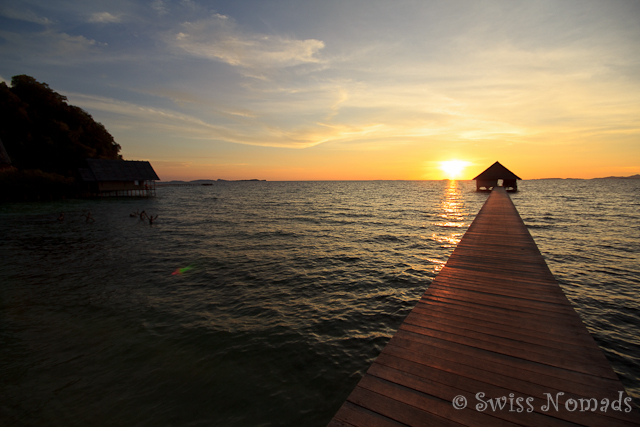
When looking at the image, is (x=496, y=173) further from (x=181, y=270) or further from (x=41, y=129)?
(x=41, y=129)

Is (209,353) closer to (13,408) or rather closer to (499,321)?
(13,408)

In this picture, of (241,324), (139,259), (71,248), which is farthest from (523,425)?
(71,248)

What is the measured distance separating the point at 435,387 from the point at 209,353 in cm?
542

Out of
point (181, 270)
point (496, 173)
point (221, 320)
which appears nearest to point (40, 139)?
point (181, 270)

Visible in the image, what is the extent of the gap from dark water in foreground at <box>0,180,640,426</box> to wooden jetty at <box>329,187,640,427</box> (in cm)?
211

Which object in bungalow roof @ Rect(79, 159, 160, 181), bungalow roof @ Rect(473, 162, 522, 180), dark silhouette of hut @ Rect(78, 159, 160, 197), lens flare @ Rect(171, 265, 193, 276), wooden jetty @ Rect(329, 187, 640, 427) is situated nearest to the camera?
wooden jetty @ Rect(329, 187, 640, 427)

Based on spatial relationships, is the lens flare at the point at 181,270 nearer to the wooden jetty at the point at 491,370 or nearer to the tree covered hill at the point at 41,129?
the wooden jetty at the point at 491,370

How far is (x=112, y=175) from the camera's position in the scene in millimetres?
50281

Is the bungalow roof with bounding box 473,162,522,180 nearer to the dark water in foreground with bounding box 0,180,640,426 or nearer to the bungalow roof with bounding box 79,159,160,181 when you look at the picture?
the dark water in foreground with bounding box 0,180,640,426

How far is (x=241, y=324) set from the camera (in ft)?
25.2

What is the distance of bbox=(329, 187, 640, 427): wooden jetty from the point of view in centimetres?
282

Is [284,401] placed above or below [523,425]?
below

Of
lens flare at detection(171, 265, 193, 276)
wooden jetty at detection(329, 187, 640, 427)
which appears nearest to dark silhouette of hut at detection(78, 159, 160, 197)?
lens flare at detection(171, 265, 193, 276)

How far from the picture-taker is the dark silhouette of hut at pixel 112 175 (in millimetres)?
48938
